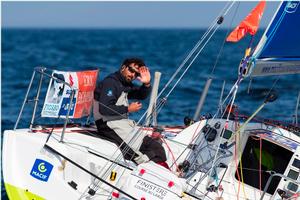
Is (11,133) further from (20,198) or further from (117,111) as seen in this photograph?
(117,111)

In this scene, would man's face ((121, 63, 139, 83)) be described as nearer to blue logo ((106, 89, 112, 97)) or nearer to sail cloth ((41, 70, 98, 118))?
blue logo ((106, 89, 112, 97))

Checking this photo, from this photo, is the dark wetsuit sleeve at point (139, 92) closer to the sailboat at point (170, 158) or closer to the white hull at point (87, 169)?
the sailboat at point (170, 158)

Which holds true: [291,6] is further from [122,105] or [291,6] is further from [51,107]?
[51,107]

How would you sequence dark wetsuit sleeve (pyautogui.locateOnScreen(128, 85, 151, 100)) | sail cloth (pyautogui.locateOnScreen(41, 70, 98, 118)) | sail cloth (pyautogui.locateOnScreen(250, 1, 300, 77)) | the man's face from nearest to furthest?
1. sail cloth (pyautogui.locateOnScreen(250, 1, 300, 77))
2. the man's face
3. sail cloth (pyautogui.locateOnScreen(41, 70, 98, 118))
4. dark wetsuit sleeve (pyautogui.locateOnScreen(128, 85, 151, 100))

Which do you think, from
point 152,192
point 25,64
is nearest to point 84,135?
point 152,192

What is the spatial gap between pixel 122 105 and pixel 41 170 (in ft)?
4.10

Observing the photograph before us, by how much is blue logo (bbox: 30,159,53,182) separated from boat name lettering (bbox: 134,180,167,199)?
126 cm

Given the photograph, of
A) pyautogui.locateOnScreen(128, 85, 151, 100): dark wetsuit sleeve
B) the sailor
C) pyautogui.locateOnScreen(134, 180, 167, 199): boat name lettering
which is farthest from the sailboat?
pyautogui.locateOnScreen(128, 85, 151, 100): dark wetsuit sleeve

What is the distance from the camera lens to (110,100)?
23.9 ft

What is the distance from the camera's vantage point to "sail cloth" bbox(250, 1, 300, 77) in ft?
21.4

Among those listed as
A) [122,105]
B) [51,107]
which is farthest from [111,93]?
[51,107]

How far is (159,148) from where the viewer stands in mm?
7637

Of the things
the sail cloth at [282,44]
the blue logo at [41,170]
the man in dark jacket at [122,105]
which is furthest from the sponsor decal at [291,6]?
the blue logo at [41,170]

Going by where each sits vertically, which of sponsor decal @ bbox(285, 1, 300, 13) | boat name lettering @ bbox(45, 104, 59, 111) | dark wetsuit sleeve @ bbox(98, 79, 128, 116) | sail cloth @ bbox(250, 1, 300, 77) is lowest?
boat name lettering @ bbox(45, 104, 59, 111)
